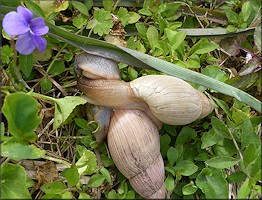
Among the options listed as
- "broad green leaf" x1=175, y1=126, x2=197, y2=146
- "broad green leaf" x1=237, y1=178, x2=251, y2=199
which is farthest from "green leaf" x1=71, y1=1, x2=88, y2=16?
"broad green leaf" x1=237, y1=178, x2=251, y2=199

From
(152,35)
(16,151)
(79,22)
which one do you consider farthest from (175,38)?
(16,151)

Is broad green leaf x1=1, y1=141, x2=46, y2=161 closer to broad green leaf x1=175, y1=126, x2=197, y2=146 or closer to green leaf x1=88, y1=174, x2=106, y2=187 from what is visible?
green leaf x1=88, y1=174, x2=106, y2=187

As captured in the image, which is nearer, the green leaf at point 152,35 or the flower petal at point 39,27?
the flower petal at point 39,27

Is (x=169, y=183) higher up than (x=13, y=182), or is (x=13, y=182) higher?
(x=13, y=182)

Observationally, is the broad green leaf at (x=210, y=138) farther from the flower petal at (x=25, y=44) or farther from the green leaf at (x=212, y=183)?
the flower petal at (x=25, y=44)

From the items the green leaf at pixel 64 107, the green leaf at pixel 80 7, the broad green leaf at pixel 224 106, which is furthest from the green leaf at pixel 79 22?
the broad green leaf at pixel 224 106

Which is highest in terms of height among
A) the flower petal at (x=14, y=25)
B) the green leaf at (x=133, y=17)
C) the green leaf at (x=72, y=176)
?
the flower petal at (x=14, y=25)

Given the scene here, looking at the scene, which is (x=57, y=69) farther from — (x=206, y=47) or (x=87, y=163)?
(x=206, y=47)
